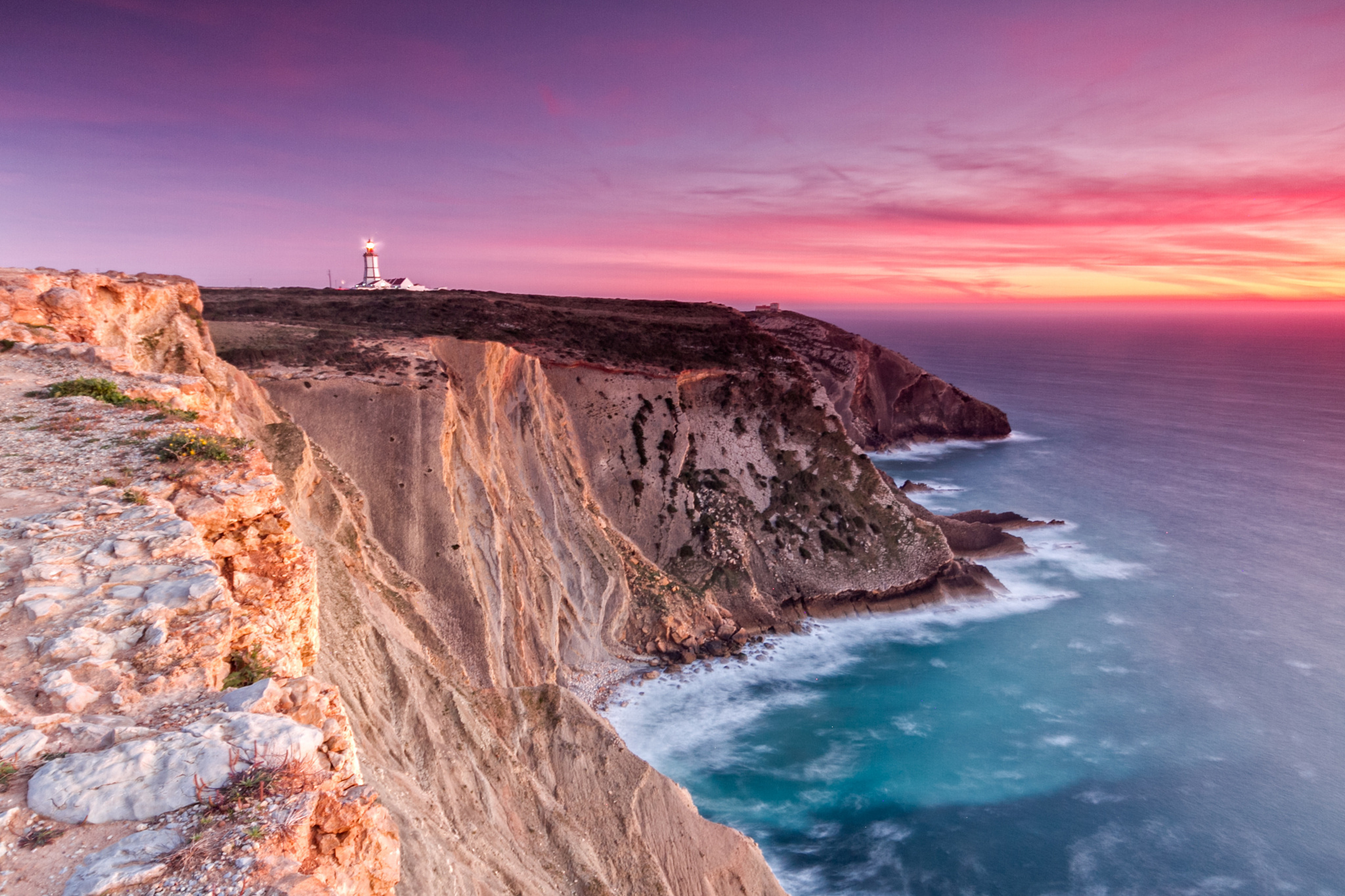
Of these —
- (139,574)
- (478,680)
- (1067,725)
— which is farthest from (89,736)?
(1067,725)

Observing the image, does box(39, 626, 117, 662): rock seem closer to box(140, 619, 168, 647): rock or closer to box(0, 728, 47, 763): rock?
box(140, 619, 168, 647): rock

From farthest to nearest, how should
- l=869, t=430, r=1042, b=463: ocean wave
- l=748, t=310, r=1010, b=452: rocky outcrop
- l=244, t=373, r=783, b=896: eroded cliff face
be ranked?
l=748, t=310, r=1010, b=452: rocky outcrop
l=869, t=430, r=1042, b=463: ocean wave
l=244, t=373, r=783, b=896: eroded cliff face

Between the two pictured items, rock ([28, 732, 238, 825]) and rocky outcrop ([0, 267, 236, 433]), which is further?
rocky outcrop ([0, 267, 236, 433])

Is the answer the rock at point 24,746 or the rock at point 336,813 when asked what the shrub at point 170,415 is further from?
the rock at point 336,813

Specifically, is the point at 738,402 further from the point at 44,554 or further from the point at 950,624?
the point at 44,554

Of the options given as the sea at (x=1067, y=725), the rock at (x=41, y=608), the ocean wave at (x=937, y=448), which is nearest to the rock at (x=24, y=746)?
the rock at (x=41, y=608)

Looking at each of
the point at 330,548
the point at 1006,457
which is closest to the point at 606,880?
the point at 330,548

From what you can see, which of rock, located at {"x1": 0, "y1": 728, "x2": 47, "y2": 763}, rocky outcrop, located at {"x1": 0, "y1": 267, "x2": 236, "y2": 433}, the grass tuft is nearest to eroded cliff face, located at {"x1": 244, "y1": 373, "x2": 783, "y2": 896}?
rocky outcrop, located at {"x1": 0, "y1": 267, "x2": 236, "y2": 433}
